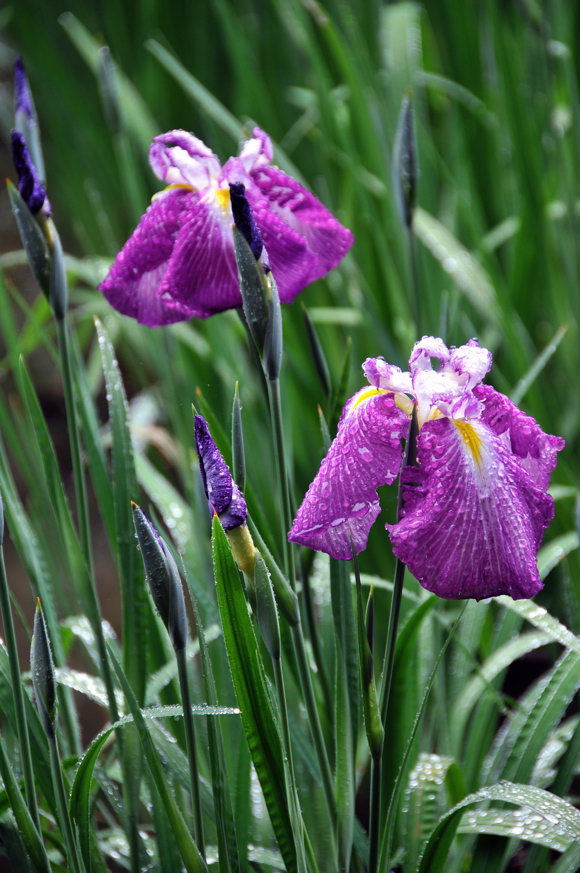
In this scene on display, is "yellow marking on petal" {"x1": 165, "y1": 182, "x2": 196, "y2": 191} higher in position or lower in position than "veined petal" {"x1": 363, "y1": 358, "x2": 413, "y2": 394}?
higher

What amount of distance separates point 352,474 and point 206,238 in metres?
0.28

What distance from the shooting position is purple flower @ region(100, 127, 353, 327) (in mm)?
815

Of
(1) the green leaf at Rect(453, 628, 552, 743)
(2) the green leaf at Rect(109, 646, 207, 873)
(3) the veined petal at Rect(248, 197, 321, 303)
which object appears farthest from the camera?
(1) the green leaf at Rect(453, 628, 552, 743)

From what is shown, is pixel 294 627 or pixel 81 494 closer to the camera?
pixel 294 627

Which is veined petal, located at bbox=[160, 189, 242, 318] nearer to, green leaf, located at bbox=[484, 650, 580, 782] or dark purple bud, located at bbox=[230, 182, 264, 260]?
dark purple bud, located at bbox=[230, 182, 264, 260]

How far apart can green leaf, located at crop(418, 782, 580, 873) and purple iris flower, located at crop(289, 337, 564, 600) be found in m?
0.24

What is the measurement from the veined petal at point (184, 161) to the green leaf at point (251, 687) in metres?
0.38

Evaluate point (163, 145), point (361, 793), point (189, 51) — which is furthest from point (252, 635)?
point (189, 51)

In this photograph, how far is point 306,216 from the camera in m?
0.89

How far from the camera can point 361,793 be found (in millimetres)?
1397

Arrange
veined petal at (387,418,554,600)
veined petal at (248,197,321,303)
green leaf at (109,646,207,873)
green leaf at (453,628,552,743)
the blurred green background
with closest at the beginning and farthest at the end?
veined petal at (387,418,554,600)
green leaf at (109,646,207,873)
veined petal at (248,197,321,303)
green leaf at (453,628,552,743)
the blurred green background

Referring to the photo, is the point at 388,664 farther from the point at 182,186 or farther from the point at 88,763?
the point at 182,186

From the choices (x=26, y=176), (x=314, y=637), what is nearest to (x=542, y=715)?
(x=314, y=637)

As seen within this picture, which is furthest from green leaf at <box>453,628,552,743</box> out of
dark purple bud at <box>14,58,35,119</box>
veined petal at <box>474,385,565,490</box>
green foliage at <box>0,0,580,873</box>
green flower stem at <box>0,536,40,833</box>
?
dark purple bud at <box>14,58,35,119</box>
